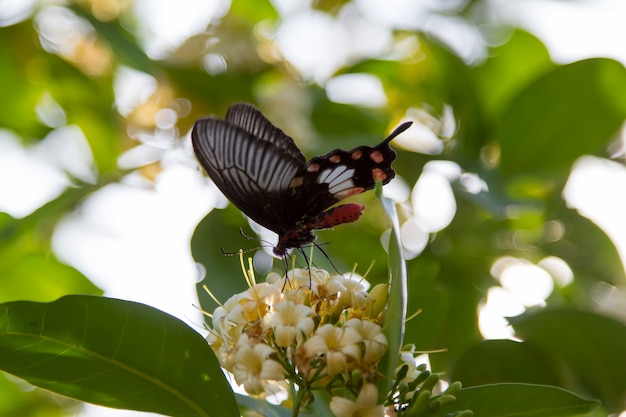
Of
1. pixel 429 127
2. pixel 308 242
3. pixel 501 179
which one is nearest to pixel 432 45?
pixel 429 127

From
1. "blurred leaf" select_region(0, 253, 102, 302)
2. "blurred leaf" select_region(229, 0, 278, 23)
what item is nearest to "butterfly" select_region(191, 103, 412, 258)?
"blurred leaf" select_region(0, 253, 102, 302)

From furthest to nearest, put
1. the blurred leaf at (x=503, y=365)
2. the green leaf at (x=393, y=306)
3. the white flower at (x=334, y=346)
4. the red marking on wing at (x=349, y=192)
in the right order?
the blurred leaf at (x=503, y=365) → the red marking on wing at (x=349, y=192) → the white flower at (x=334, y=346) → the green leaf at (x=393, y=306)

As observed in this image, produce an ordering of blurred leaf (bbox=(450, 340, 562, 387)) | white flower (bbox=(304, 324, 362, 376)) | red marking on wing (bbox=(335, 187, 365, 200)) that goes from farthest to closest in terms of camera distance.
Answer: blurred leaf (bbox=(450, 340, 562, 387))
red marking on wing (bbox=(335, 187, 365, 200))
white flower (bbox=(304, 324, 362, 376))

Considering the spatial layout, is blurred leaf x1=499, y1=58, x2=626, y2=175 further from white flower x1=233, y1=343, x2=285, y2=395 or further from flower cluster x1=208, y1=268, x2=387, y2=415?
white flower x1=233, y1=343, x2=285, y2=395

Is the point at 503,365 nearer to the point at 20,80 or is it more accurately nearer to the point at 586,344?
the point at 586,344

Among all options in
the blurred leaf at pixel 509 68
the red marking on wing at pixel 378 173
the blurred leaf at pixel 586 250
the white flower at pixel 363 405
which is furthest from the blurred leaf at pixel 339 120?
the white flower at pixel 363 405

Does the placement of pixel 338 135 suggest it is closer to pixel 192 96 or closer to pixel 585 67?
pixel 192 96

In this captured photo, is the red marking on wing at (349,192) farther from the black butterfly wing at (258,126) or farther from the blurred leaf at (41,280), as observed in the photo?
the blurred leaf at (41,280)
